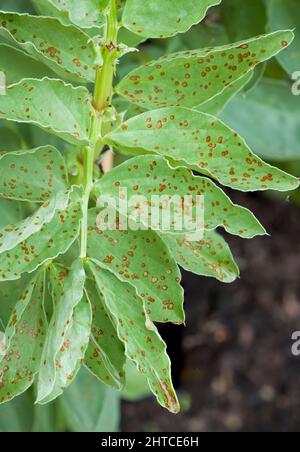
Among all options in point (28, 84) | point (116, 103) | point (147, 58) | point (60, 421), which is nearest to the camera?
point (28, 84)

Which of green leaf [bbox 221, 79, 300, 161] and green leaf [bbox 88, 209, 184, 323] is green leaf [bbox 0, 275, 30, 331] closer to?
green leaf [bbox 88, 209, 184, 323]

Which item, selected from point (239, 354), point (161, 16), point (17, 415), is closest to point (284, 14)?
point (161, 16)

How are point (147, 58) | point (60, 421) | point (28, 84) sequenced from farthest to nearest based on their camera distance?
point (60, 421), point (147, 58), point (28, 84)

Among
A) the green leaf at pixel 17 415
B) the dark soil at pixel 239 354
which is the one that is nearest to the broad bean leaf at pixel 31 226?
the green leaf at pixel 17 415

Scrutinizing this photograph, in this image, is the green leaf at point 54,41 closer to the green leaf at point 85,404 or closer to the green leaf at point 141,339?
the green leaf at point 141,339
